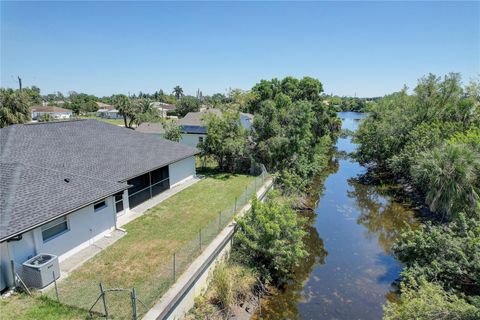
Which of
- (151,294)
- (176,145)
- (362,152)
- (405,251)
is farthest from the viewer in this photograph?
(362,152)

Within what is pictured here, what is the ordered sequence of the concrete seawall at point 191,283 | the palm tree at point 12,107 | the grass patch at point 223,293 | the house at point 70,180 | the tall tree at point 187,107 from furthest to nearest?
the tall tree at point 187,107 < the palm tree at point 12,107 < the grass patch at point 223,293 < the house at point 70,180 < the concrete seawall at point 191,283

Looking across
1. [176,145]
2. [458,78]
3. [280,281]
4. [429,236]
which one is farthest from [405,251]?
[458,78]

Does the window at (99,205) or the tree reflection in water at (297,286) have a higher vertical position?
the window at (99,205)

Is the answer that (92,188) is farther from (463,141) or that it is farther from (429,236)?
(463,141)

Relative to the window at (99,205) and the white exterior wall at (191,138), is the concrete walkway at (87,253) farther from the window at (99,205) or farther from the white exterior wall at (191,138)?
the white exterior wall at (191,138)

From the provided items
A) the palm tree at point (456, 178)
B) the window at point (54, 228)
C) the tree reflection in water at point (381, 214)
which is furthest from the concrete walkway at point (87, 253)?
the palm tree at point (456, 178)

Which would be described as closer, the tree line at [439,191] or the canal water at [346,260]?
the tree line at [439,191]

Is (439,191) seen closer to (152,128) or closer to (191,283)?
(191,283)
